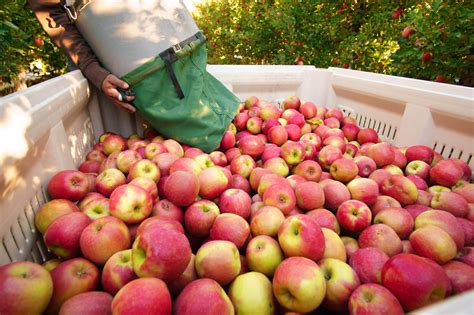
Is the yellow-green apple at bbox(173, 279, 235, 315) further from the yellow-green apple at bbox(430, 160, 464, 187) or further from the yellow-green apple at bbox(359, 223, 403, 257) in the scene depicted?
the yellow-green apple at bbox(430, 160, 464, 187)

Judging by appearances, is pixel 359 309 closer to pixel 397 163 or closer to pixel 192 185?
pixel 192 185

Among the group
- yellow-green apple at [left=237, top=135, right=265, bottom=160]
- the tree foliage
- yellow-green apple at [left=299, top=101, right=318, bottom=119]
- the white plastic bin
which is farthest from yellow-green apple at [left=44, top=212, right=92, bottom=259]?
the tree foliage

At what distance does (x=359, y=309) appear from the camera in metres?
0.99

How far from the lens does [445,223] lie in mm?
1348

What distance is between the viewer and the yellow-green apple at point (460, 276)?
111cm

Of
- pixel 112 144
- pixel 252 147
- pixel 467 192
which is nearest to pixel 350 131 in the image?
pixel 252 147

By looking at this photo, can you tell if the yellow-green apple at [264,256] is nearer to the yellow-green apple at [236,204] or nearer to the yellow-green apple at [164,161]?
the yellow-green apple at [236,204]

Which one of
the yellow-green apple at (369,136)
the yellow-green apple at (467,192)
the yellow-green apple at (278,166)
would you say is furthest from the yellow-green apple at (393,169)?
the yellow-green apple at (278,166)

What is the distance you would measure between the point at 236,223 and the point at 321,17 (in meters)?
3.52

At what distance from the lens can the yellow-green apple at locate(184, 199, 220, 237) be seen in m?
1.45

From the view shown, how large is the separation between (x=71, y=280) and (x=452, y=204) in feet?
5.97

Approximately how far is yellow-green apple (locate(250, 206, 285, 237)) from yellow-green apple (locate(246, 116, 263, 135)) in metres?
1.20

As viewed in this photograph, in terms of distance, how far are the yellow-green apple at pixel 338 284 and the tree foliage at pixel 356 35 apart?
1.98 meters

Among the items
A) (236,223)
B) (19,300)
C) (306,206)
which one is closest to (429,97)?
(306,206)
